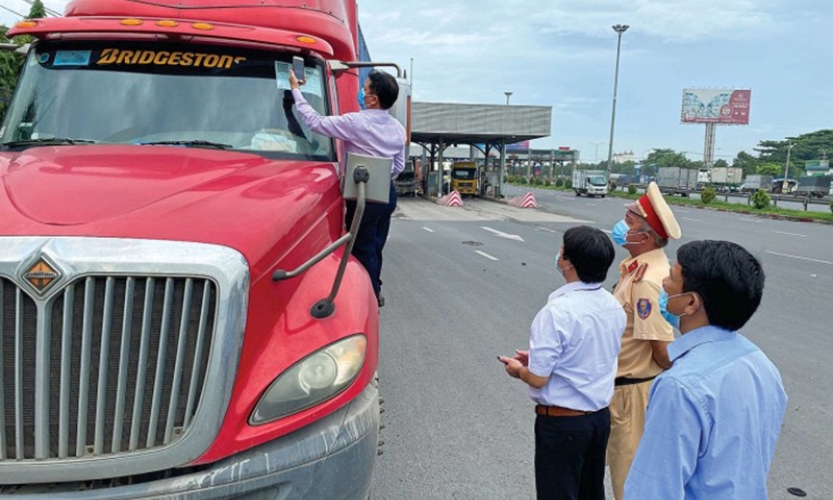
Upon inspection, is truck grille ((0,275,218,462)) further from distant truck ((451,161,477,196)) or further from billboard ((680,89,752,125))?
billboard ((680,89,752,125))

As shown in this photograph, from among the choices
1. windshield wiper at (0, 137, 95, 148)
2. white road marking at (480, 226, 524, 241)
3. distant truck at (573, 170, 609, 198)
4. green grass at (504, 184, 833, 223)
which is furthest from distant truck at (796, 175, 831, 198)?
windshield wiper at (0, 137, 95, 148)

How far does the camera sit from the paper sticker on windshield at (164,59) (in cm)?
385

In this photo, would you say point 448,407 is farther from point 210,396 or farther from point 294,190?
point 210,396

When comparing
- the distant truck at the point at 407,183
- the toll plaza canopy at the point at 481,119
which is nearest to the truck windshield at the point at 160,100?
the toll plaza canopy at the point at 481,119

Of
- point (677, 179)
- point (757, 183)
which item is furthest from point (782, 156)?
point (677, 179)

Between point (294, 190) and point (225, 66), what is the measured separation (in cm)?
142

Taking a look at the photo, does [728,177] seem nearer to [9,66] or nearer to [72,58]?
[9,66]

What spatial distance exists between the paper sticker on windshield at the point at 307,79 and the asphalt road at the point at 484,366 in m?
2.33

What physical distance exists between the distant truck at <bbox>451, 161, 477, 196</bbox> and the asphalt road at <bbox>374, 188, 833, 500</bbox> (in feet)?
90.4

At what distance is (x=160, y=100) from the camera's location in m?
3.73

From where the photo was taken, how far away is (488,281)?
400 inches

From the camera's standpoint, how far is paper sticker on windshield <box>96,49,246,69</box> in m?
3.85

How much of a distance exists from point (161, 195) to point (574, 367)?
184 cm

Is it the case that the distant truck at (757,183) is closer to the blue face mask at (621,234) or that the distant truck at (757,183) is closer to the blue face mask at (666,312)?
the blue face mask at (621,234)
